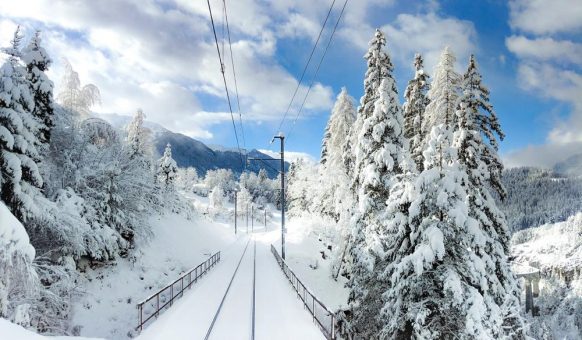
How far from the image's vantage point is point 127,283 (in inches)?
936

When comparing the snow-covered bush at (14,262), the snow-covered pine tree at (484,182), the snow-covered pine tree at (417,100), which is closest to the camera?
the snow-covered bush at (14,262)

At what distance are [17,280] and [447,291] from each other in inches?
551

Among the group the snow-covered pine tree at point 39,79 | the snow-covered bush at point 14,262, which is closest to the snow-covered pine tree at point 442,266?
the snow-covered bush at point 14,262

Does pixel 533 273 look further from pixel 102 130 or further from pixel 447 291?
pixel 102 130

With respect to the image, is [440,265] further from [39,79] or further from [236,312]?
[39,79]

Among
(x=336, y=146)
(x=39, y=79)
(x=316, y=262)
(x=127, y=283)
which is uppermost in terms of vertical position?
(x=39, y=79)

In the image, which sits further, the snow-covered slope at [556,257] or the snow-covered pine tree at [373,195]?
the snow-covered slope at [556,257]

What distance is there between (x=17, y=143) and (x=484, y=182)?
20.0 meters

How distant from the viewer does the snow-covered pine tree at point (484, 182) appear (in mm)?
15312

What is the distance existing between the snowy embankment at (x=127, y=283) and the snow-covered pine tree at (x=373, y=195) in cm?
1163

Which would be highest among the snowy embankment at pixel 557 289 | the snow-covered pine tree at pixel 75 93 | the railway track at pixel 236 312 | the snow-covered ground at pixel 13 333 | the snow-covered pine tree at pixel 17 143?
the snow-covered pine tree at pixel 75 93

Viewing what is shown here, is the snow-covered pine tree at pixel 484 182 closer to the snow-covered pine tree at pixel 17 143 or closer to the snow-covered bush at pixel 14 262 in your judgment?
the snow-covered bush at pixel 14 262

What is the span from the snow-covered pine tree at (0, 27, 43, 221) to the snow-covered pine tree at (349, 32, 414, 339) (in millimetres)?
14196

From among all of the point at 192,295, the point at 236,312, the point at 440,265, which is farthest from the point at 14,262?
the point at 440,265
